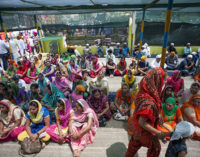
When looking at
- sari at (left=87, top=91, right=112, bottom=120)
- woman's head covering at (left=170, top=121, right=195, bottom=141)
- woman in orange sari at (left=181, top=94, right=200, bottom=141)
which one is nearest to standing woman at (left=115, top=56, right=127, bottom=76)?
sari at (left=87, top=91, right=112, bottom=120)

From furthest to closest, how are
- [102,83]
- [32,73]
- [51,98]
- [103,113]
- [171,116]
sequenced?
[32,73] → [102,83] → [51,98] → [103,113] → [171,116]

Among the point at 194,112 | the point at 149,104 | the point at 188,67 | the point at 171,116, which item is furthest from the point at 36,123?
the point at 188,67

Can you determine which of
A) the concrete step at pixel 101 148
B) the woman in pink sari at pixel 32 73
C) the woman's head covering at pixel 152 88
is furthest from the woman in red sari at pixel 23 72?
the woman's head covering at pixel 152 88

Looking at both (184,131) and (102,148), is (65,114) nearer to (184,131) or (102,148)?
(102,148)

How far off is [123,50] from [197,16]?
6.72 meters

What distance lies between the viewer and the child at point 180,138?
1358 mm

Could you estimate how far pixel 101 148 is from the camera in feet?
8.04

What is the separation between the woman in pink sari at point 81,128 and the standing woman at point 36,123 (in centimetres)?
54

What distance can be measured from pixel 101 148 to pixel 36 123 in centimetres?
135

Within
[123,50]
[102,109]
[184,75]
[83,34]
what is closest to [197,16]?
[123,50]

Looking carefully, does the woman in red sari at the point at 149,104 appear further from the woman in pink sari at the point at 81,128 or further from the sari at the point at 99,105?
the sari at the point at 99,105

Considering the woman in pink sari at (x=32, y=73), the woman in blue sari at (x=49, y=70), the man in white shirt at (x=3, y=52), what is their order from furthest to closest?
the man in white shirt at (x=3, y=52) < the woman in pink sari at (x=32, y=73) < the woman in blue sari at (x=49, y=70)

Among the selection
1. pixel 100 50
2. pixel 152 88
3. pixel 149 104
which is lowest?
pixel 149 104

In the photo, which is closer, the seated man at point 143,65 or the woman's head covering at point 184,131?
the woman's head covering at point 184,131
